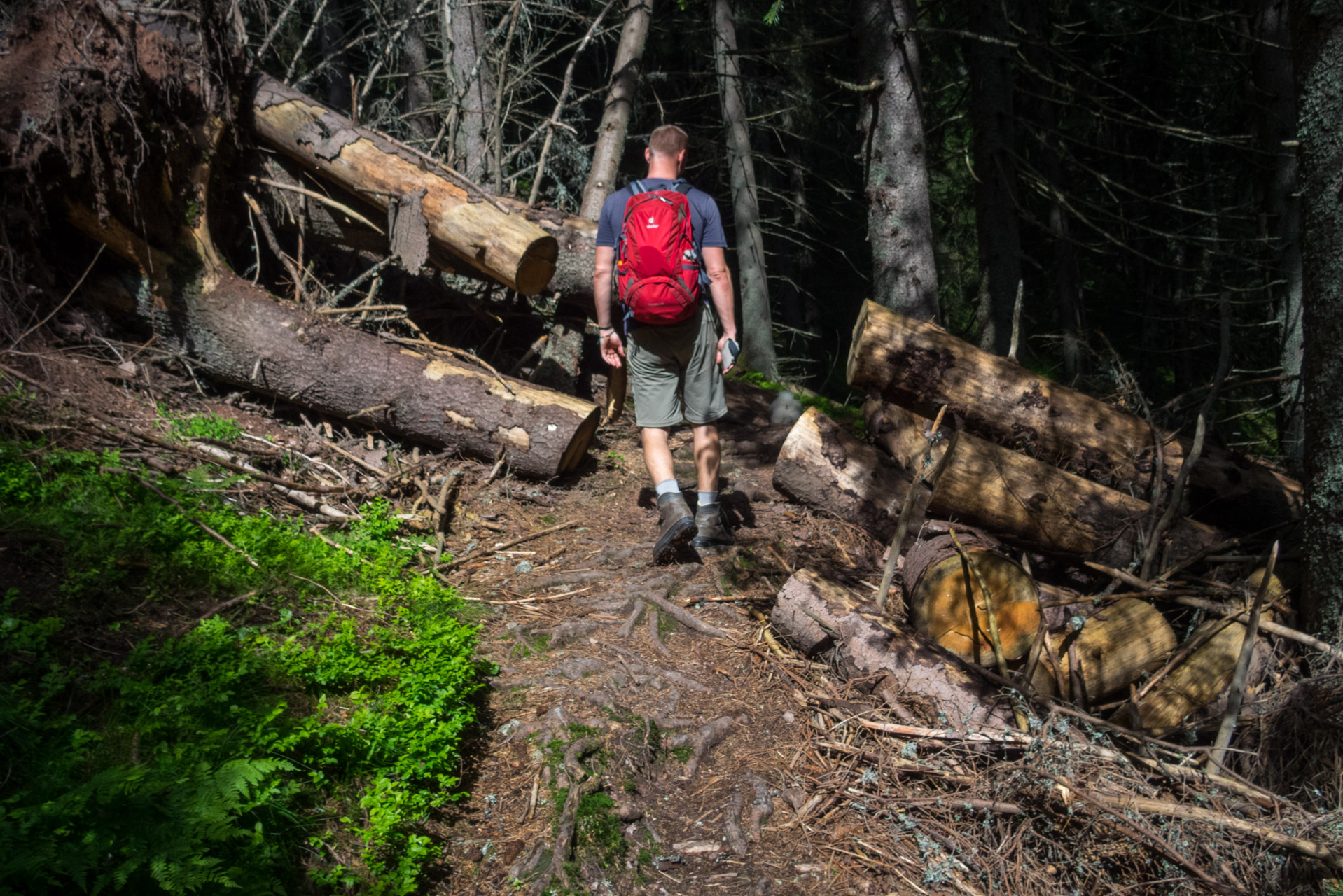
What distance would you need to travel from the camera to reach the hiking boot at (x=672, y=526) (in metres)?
4.65

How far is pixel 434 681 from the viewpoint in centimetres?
319

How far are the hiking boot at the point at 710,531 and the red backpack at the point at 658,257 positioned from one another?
1293mm

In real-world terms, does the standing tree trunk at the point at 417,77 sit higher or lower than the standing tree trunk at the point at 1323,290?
higher

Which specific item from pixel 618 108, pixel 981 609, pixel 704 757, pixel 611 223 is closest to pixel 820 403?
pixel 618 108

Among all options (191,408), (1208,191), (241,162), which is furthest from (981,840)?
(1208,191)

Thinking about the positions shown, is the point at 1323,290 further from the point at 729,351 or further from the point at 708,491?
the point at 708,491

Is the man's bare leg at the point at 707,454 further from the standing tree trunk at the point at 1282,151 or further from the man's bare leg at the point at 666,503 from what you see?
the standing tree trunk at the point at 1282,151

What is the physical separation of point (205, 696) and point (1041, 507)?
459 centimetres

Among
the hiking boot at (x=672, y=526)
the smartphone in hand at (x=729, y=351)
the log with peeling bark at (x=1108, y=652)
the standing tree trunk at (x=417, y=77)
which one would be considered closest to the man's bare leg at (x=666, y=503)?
the hiking boot at (x=672, y=526)

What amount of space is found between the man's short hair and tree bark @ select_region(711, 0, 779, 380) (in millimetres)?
5622

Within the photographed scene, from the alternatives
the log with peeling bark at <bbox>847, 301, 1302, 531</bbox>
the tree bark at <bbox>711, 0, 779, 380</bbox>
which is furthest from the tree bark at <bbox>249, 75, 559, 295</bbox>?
the tree bark at <bbox>711, 0, 779, 380</bbox>

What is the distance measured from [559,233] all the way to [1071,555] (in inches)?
193

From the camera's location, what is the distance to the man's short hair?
4633mm

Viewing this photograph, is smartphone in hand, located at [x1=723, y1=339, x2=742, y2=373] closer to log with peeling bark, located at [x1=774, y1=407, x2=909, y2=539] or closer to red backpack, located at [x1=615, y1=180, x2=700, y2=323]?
red backpack, located at [x1=615, y1=180, x2=700, y2=323]
